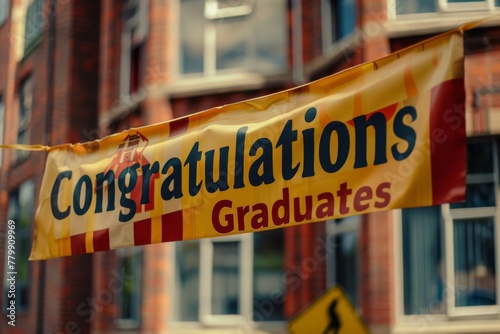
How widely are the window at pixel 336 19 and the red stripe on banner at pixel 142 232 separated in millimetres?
5688

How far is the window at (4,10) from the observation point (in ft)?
71.4

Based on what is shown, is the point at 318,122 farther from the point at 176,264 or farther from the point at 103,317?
the point at 103,317

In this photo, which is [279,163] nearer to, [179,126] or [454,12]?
[179,126]

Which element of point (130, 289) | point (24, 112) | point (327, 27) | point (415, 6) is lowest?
point (130, 289)

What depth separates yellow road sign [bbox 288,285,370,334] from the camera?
7389 millimetres

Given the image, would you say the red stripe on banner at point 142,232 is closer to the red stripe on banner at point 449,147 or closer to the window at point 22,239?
the red stripe on banner at point 449,147

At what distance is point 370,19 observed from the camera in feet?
36.2

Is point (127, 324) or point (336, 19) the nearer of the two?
point (336, 19)

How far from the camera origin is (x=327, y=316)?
751cm

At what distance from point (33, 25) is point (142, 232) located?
1414cm

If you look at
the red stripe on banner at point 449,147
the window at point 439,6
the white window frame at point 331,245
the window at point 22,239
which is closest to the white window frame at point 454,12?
the window at point 439,6

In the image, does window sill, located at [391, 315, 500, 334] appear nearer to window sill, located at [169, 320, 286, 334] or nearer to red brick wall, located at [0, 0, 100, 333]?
window sill, located at [169, 320, 286, 334]

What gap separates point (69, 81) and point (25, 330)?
5.14 metres

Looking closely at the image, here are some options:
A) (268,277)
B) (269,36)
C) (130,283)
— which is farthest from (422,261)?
(130,283)
